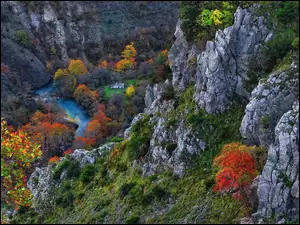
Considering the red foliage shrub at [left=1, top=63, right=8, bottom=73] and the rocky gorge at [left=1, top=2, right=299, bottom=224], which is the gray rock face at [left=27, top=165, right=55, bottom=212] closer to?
the rocky gorge at [left=1, top=2, right=299, bottom=224]

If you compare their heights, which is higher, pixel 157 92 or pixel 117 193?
pixel 157 92

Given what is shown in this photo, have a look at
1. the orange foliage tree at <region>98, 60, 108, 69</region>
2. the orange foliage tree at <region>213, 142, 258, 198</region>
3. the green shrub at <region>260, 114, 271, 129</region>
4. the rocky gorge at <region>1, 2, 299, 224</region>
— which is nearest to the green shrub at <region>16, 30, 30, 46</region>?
the orange foliage tree at <region>98, 60, 108, 69</region>

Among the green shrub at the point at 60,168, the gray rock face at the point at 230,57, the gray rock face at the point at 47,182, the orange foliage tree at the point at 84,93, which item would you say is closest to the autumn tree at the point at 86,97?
the orange foliage tree at the point at 84,93

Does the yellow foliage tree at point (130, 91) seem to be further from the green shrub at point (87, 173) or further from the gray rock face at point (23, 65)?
the green shrub at point (87, 173)

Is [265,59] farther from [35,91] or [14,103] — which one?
[35,91]

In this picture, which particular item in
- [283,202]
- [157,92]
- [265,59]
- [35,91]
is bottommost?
[35,91]

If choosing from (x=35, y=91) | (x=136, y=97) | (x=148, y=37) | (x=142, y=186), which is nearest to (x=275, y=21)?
(x=142, y=186)
